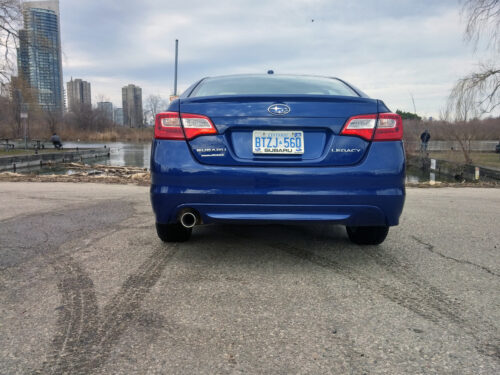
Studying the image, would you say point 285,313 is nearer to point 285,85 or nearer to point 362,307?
point 362,307

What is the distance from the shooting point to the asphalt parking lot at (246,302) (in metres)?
1.84

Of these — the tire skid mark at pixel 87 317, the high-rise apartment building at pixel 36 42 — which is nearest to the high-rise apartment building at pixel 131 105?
the high-rise apartment building at pixel 36 42

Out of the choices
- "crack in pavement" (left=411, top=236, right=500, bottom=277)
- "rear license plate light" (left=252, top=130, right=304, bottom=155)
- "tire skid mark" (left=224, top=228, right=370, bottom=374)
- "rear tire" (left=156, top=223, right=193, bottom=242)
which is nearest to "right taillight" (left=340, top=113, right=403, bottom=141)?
"rear license plate light" (left=252, top=130, right=304, bottom=155)

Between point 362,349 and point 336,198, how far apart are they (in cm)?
114

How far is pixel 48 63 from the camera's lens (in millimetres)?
A: 26719

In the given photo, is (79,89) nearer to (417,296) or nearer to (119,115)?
(119,115)

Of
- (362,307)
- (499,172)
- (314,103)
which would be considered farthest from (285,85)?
(499,172)

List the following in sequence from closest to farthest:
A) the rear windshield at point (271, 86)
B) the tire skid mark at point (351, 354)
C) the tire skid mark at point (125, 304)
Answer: the tire skid mark at point (351, 354)
the tire skid mark at point (125, 304)
the rear windshield at point (271, 86)

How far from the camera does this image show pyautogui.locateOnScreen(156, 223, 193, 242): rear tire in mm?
3545

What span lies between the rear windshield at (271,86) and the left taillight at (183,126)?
1.21ft

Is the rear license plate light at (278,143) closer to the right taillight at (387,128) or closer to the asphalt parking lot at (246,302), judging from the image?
the right taillight at (387,128)

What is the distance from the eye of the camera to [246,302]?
2.45 m

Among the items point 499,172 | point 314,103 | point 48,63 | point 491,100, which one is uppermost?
point 48,63

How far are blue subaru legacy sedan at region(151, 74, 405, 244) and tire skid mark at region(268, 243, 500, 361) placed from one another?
43 cm
